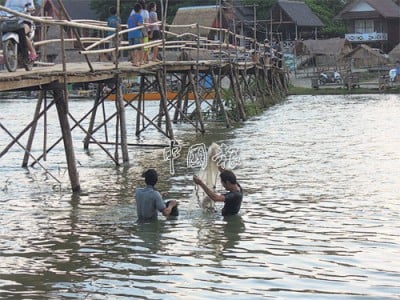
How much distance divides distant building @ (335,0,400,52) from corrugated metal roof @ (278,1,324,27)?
1.93 meters

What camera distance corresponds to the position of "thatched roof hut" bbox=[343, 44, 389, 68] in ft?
208

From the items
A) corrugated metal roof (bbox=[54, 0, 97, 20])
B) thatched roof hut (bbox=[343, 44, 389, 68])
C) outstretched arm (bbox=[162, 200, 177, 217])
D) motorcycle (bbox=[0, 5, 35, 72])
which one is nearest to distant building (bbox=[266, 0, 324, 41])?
thatched roof hut (bbox=[343, 44, 389, 68])

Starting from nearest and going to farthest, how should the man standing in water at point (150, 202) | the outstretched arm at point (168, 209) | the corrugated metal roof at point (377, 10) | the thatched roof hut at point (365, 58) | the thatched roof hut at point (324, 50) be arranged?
the man standing in water at point (150, 202) < the outstretched arm at point (168, 209) < the thatched roof hut at point (365, 58) < the thatched roof hut at point (324, 50) < the corrugated metal roof at point (377, 10)

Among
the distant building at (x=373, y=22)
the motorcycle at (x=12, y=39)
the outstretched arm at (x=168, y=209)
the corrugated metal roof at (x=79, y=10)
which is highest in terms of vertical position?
the corrugated metal roof at (x=79, y=10)

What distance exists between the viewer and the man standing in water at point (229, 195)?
42.3 feet

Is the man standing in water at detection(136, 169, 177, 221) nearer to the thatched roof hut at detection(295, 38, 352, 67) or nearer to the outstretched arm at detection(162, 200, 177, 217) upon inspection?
the outstretched arm at detection(162, 200, 177, 217)

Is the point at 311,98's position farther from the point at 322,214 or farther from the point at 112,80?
the point at 322,214

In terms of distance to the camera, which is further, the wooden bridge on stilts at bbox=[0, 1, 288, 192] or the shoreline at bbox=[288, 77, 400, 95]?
the shoreline at bbox=[288, 77, 400, 95]

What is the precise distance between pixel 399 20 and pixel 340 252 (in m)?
62.7

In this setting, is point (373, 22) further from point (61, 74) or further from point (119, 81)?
point (61, 74)

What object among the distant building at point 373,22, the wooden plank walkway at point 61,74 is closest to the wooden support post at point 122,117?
the wooden plank walkway at point 61,74

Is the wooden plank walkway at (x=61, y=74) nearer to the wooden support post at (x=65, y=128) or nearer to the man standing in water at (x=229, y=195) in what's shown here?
the wooden support post at (x=65, y=128)

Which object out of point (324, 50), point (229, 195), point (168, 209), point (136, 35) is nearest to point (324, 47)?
point (324, 50)

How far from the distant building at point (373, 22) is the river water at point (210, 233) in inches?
1951
